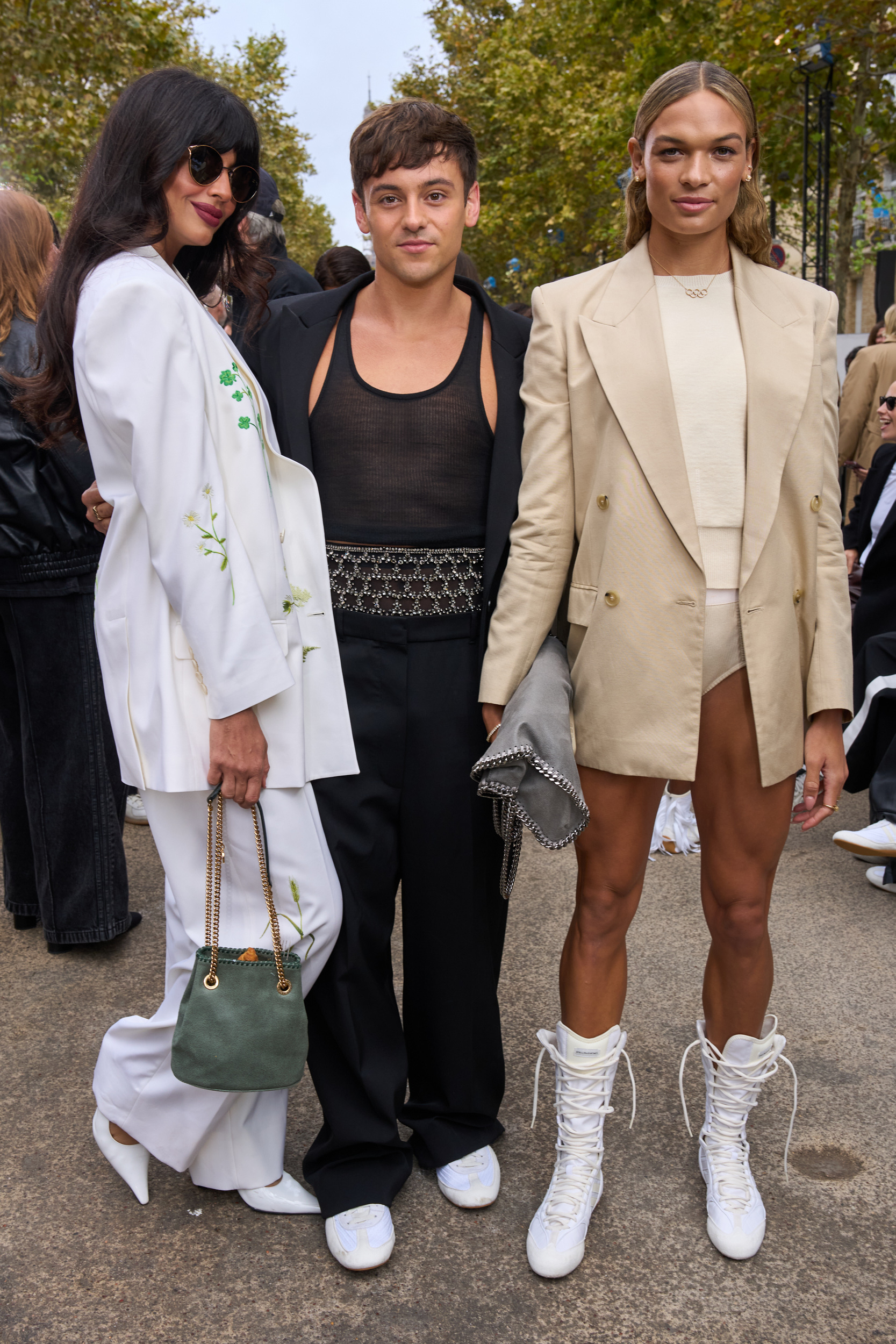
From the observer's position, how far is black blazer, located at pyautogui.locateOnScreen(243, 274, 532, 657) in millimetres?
2299

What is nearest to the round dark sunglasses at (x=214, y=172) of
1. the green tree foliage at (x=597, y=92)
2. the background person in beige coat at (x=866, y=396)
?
the background person in beige coat at (x=866, y=396)

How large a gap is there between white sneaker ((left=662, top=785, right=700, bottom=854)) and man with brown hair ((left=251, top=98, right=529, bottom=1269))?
2102mm

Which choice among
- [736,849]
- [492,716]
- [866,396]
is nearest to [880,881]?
[736,849]

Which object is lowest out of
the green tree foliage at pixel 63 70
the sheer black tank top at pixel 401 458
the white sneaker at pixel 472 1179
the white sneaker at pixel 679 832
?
the white sneaker at pixel 679 832

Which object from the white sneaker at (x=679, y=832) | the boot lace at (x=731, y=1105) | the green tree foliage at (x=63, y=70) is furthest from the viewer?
the green tree foliage at (x=63, y=70)

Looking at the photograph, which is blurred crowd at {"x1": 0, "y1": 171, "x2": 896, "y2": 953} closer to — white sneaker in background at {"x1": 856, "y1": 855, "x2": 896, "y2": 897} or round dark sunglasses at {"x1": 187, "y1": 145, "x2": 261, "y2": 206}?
white sneaker in background at {"x1": 856, "y1": 855, "x2": 896, "y2": 897}

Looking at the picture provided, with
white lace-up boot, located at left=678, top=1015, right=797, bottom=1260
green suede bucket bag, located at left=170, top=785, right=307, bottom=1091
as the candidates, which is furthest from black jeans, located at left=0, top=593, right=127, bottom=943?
white lace-up boot, located at left=678, top=1015, right=797, bottom=1260

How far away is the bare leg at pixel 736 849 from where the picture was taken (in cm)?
226

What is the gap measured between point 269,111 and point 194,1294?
32.7 metres

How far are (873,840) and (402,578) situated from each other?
7.81ft

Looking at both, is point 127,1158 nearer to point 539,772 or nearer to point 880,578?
point 539,772

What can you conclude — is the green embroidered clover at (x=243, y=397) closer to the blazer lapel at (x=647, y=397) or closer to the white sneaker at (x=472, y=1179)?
the blazer lapel at (x=647, y=397)

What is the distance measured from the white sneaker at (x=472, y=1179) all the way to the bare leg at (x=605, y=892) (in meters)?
0.38

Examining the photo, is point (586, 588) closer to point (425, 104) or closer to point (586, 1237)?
point (425, 104)
